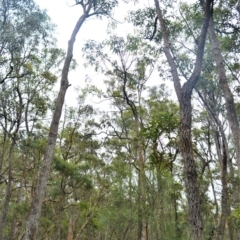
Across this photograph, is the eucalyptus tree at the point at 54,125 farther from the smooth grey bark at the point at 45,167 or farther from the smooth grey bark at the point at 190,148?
the smooth grey bark at the point at 190,148

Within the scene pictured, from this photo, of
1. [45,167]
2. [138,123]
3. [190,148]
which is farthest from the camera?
[138,123]

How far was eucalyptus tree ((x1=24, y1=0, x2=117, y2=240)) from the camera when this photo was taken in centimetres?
527

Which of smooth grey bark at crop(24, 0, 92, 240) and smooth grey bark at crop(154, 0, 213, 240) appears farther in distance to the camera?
smooth grey bark at crop(24, 0, 92, 240)

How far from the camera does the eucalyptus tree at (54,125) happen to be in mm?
5266

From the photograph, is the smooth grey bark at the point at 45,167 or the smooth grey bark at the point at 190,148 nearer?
the smooth grey bark at the point at 190,148

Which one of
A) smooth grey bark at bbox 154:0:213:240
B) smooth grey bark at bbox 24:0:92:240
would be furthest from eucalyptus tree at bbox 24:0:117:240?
smooth grey bark at bbox 154:0:213:240

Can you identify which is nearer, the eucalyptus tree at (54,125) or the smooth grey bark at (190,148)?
the smooth grey bark at (190,148)

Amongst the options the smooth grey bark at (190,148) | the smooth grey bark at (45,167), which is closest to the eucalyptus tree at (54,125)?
the smooth grey bark at (45,167)

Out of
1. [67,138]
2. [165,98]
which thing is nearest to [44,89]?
[67,138]

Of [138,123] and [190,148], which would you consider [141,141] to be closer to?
[138,123]

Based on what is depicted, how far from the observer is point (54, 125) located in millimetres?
6094

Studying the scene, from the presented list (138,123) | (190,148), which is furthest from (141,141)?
(190,148)

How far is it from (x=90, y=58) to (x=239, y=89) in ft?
17.7

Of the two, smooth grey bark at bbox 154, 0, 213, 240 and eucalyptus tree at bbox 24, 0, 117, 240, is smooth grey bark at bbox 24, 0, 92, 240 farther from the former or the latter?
smooth grey bark at bbox 154, 0, 213, 240
